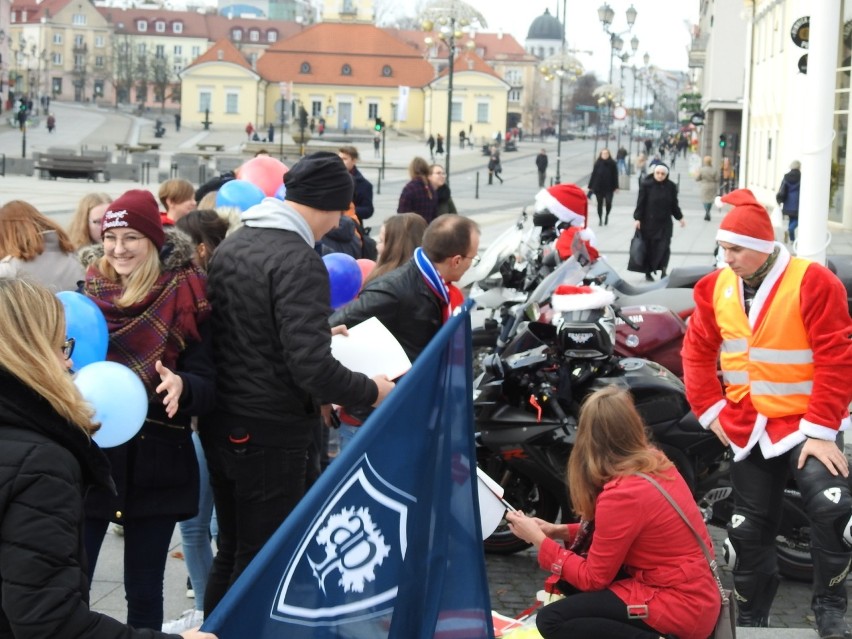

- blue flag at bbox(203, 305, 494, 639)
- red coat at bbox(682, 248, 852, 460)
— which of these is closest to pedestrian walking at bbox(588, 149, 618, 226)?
red coat at bbox(682, 248, 852, 460)

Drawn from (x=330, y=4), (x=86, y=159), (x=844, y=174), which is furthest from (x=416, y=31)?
(x=844, y=174)

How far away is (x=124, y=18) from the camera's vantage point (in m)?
167

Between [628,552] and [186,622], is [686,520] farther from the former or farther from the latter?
[186,622]

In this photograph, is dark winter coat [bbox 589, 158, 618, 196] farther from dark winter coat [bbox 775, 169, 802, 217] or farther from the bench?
the bench

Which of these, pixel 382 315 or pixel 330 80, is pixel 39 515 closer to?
pixel 382 315

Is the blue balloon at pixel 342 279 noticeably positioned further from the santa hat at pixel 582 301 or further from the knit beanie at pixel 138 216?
the knit beanie at pixel 138 216

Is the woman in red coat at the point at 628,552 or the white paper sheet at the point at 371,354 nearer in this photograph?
the woman in red coat at the point at 628,552

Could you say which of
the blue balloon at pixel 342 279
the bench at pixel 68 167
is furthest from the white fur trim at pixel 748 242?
the bench at pixel 68 167

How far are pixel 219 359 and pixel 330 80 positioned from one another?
424 ft

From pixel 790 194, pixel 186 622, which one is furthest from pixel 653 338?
pixel 790 194

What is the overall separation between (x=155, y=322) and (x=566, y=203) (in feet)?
23.8

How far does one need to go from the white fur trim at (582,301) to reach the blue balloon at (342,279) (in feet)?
3.62

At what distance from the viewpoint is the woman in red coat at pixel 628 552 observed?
4066 millimetres

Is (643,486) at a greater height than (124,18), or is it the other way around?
(124,18)
